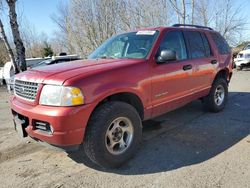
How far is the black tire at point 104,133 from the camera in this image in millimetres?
3316

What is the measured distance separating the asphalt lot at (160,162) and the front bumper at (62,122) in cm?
Result: 57

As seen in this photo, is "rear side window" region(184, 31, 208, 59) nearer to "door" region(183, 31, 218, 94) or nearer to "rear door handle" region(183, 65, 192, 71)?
"door" region(183, 31, 218, 94)

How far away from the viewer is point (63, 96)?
3100mm

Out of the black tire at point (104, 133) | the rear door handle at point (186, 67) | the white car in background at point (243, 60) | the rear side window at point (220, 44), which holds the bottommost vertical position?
the white car in background at point (243, 60)

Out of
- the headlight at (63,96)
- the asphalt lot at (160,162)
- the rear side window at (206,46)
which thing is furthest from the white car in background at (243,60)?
the headlight at (63,96)

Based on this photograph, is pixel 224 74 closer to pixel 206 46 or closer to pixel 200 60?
pixel 206 46

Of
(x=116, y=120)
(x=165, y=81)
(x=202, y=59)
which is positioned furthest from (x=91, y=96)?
(x=202, y=59)

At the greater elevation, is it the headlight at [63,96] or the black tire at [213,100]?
the headlight at [63,96]

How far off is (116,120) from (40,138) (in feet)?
3.26

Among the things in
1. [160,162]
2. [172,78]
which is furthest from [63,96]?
[172,78]

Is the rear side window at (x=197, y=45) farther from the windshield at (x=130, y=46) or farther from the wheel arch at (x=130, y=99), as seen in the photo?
the wheel arch at (x=130, y=99)

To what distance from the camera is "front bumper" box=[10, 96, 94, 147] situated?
3057mm

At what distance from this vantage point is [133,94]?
3820 mm

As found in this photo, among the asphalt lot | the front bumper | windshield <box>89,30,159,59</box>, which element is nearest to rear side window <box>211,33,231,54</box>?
the asphalt lot
